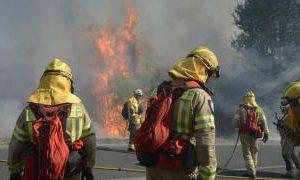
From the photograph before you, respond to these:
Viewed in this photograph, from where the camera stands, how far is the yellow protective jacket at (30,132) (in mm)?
4039

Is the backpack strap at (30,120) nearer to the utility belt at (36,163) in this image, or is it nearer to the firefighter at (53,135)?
the firefighter at (53,135)

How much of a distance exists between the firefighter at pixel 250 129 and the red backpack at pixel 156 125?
678cm

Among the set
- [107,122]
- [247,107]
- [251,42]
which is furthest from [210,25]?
[247,107]

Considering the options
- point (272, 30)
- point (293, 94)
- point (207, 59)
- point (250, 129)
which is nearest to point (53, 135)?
point (207, 59)

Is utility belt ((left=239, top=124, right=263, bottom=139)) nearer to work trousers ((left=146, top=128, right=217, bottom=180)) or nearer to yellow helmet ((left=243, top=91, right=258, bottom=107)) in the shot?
yellow helmet ((left=243, top=91, right=258, bottom=107))

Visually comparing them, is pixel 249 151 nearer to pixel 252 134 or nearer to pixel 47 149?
pixel 252 134

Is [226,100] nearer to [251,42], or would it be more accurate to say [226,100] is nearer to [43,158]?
[251,42]

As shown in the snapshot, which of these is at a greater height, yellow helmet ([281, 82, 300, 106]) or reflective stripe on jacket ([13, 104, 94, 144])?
yellow helmet ([281, 82, 300, 106])

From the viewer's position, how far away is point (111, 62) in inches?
1281

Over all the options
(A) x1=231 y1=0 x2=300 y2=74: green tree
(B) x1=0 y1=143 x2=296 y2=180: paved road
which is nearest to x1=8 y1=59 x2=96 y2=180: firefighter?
(B) x1=0 y1=143 x2=296 y2=180: paved road

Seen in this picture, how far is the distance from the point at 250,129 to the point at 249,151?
44 centimetres

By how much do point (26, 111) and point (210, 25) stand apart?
37.1 meters

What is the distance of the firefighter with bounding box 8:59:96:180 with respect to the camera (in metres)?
3.88

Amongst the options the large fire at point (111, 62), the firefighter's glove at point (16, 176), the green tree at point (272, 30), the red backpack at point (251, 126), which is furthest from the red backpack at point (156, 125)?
the green tree at point (272, 30)
